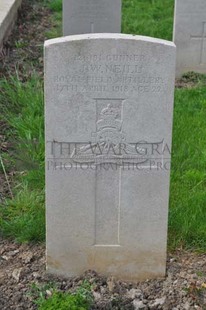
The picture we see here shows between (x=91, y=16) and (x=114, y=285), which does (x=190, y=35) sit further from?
(x=114, y=285)

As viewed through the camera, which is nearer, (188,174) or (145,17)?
(188,174)

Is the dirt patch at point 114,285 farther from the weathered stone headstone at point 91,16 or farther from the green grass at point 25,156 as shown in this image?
the weathered stone headstone at point 91,16

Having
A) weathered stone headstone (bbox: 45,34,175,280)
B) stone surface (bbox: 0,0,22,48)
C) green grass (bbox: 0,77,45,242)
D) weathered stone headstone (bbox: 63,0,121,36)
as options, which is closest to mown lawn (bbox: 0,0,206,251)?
green grass (bbox: 0,77,45,242)

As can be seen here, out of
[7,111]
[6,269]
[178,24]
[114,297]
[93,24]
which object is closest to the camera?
[114,297]

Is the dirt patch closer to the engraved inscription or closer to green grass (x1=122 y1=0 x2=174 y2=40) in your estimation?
the engraved inscription

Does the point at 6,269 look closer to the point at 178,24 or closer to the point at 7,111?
the point at 7,111

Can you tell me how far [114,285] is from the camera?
11.3 feet

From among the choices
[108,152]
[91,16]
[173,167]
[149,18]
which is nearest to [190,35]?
[91,16]

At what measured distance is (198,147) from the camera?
4977 millimetres

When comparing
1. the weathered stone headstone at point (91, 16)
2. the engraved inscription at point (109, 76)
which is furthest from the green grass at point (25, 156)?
the weathered stone headstone at point (91, 16)

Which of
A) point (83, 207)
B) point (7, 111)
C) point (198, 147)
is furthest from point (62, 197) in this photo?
point (7, 111)

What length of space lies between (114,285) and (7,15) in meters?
5.68

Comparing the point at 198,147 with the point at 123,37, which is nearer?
the point at 123,37

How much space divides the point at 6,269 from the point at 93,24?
4.76 m
